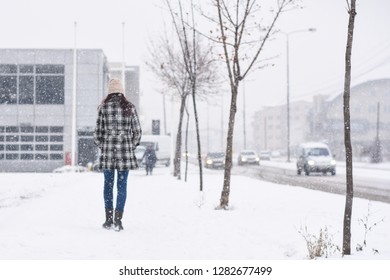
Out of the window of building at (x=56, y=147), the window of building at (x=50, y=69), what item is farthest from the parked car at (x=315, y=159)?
the window of building at (x=50, y=69)

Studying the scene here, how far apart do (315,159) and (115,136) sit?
Result: 2379 cm

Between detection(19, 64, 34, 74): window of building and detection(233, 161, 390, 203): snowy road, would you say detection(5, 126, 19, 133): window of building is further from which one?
detection(233, 161, 390, 203): snowy road

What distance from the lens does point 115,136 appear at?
6.23 meters

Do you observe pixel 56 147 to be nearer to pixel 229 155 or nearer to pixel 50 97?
pixel 50 97

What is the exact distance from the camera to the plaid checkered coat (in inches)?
244

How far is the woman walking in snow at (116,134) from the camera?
621 centimetres

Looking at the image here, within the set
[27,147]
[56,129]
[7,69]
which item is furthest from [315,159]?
[7,69]

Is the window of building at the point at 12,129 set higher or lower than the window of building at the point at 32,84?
lower

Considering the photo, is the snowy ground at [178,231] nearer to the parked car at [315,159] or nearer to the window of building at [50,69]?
the parked car at [315,159]

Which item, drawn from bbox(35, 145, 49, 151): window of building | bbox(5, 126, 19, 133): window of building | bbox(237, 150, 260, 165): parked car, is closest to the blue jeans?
bbox(5, 126, 19, 133): window of building

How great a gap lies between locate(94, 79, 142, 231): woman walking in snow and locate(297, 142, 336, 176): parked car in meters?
22.9

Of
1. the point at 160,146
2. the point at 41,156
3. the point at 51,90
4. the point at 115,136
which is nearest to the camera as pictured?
the point at 115,136

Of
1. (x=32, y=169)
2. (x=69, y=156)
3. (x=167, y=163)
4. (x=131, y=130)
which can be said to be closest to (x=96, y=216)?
(x=131, y=130)

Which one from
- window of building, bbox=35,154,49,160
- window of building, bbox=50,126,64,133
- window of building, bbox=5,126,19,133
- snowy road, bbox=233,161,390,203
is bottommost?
snowy road, bbox=233,161,390,203
